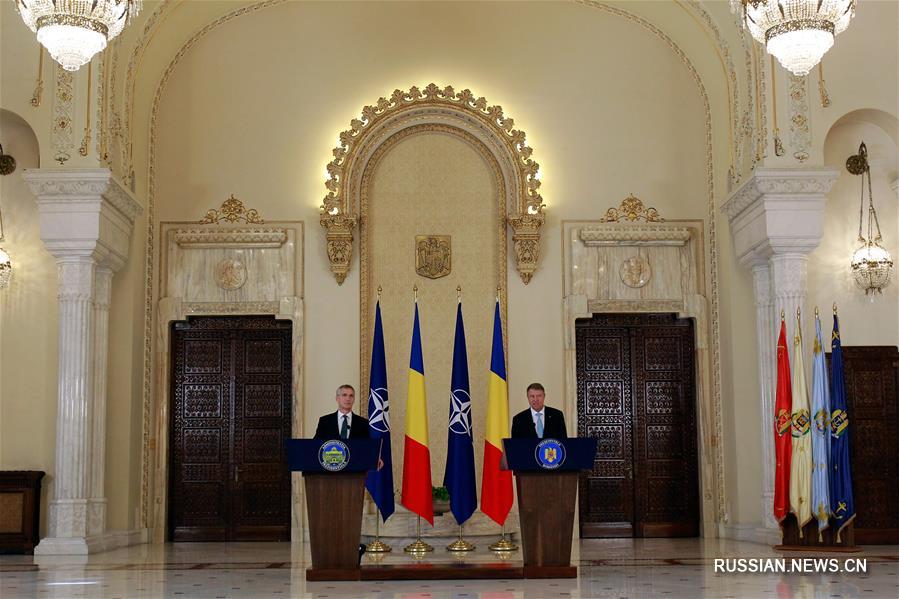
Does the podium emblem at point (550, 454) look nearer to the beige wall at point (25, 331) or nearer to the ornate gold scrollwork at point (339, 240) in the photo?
the ornate gold scrollwork at point (339, 240)

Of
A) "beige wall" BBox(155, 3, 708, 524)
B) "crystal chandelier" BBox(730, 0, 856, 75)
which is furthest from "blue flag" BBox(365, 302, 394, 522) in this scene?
"crystal chandelier" BBox(730, 0, 856, 75)

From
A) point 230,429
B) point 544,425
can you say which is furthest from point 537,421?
point 230,429

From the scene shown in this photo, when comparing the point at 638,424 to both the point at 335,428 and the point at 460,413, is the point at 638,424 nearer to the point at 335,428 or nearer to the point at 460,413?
the point at 460,413

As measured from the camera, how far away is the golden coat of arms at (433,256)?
41.7ft

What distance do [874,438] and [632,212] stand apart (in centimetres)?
373

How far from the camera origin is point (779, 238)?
11242 mm

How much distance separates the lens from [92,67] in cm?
1141

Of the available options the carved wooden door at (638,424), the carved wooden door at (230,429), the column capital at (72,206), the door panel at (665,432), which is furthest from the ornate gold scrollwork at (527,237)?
the column capital at (72,206)

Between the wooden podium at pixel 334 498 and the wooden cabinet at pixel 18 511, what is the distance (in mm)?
4437

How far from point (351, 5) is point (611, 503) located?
676cm

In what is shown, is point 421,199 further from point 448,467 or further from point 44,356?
point 44,356

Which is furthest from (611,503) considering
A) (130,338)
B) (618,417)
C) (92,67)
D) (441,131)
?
(92,67)

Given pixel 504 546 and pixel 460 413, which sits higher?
pixel 460 413

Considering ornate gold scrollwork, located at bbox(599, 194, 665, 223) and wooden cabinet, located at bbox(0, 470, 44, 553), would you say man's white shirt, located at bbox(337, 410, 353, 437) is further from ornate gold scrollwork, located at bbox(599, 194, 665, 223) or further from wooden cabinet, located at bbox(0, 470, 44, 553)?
ornate gold scrollwork, located at bbox(599, 194, 665, 223)
